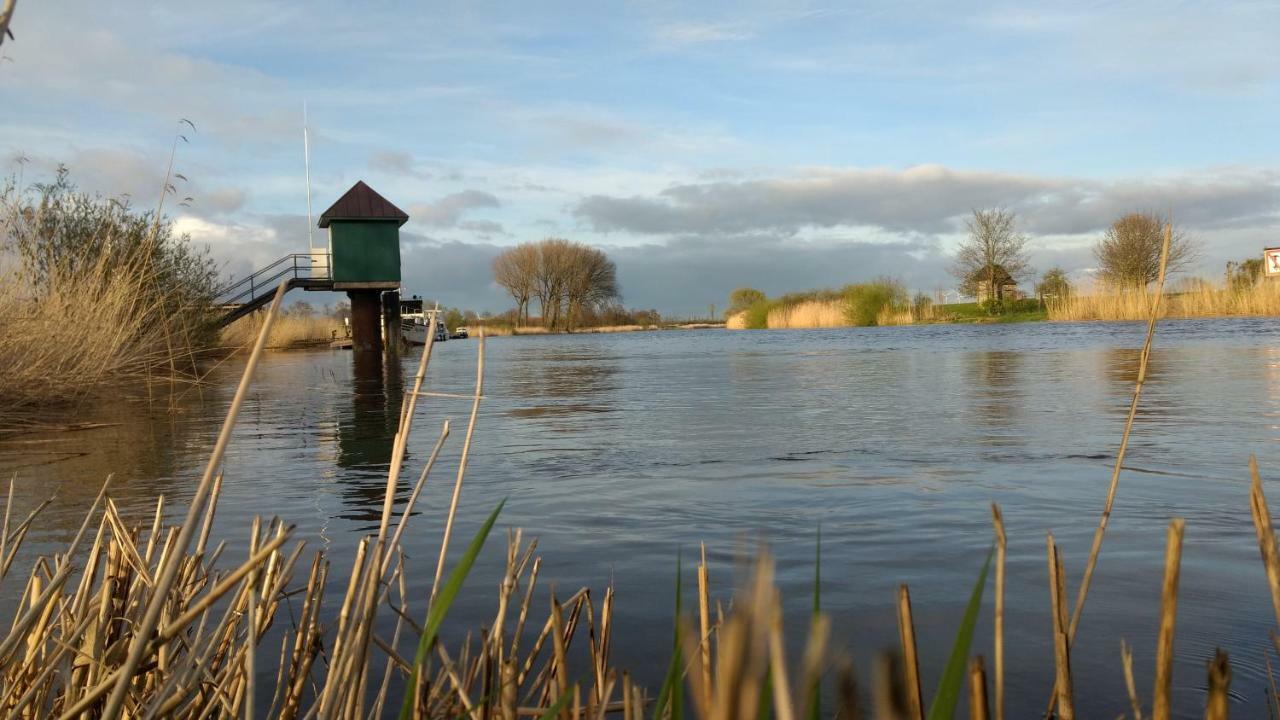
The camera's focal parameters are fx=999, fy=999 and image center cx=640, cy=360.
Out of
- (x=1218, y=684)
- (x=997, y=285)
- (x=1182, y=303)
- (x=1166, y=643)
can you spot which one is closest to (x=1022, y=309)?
(x=997, y=285)

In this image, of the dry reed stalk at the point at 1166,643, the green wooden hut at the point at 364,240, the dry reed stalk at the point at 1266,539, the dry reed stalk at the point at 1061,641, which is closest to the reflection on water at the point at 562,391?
the green wooden hut at the point at 364,240

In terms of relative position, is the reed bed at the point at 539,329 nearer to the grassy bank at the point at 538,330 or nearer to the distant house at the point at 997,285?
the grassy bank at the point at 538,330

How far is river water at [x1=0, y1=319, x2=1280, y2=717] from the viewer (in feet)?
9.56

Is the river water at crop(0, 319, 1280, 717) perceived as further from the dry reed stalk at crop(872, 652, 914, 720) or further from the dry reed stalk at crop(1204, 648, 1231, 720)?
the dry reed stalk at crop(1204, 648, 1231, 720)

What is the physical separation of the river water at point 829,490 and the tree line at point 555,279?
59.5 meters

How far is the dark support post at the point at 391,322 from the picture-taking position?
28.5 metres

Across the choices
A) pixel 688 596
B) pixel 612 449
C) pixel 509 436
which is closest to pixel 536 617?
pixel 688 596

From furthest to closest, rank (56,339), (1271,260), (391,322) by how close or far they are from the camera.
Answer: (1271,260) → (391,322) → (56,339)

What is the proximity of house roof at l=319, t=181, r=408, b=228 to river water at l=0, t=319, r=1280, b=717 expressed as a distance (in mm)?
13187

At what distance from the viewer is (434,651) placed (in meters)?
2.72

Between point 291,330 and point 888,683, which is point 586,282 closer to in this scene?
point 291,330

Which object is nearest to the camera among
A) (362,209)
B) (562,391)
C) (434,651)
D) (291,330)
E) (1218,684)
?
(1218,684)

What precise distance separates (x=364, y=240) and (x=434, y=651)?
23145 mm

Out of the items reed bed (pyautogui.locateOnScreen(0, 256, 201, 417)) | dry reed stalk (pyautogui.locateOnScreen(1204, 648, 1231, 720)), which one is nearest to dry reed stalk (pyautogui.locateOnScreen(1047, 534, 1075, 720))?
dry reed stalk (pyautogui.locateOnScreen(1204, 648, 1231, 720))
